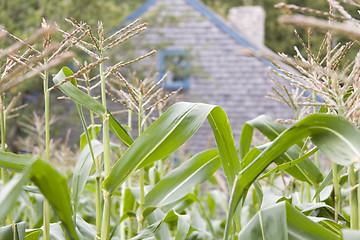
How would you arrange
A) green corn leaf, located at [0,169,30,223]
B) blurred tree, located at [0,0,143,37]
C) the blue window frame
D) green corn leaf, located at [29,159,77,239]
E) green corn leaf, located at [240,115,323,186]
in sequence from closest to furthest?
green corn leaf, located at [0,169,30,223] → green corn leaf, located at [29,159,77,239] → green corn leaf, located at [240,115,323,186] → the blue window frame → blurred tree, located at [0,0,143,37]

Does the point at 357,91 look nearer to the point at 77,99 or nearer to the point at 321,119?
the point at 321,119

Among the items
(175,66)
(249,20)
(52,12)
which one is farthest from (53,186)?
(249,20)

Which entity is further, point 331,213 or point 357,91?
point 331,213

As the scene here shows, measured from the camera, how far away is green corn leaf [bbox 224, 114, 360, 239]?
89 cm

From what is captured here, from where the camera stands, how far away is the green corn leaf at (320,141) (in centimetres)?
89

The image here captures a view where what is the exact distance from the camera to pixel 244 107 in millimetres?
14234

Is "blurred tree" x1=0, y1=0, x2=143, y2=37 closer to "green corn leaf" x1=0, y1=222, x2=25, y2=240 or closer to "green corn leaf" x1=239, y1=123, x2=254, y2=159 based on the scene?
"green corn leaf" x1=239, y1=123, x2=254, y2=159

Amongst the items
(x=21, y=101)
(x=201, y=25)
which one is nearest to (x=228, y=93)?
(x=201, y=25)

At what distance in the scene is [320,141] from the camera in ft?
3.13

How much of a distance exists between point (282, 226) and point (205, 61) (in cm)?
1367

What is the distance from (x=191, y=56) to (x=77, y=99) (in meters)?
13.3

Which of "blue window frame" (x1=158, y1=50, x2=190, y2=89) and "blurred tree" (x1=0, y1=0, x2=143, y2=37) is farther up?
"blurred tree" (x1=0, y1=0, x2=143, y2=37)

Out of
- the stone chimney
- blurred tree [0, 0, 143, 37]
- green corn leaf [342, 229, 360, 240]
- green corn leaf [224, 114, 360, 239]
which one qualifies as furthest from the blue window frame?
green corn leaf [342, 229, 360, 240]

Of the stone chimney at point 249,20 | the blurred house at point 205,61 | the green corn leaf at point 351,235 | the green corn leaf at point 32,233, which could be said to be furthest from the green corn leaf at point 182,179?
the stone chimney at point 249,20
